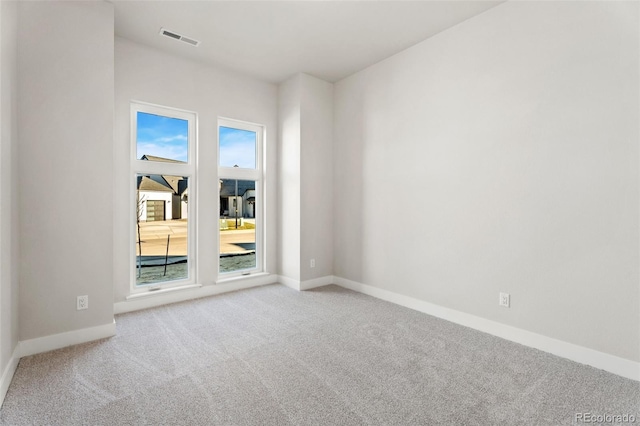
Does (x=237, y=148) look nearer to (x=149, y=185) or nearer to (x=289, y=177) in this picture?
(x=289, y=177)

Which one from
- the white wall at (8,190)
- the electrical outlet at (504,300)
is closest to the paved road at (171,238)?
the white wall at (8,190)

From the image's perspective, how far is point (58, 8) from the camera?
2461 millimetres

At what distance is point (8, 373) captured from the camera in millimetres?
1971

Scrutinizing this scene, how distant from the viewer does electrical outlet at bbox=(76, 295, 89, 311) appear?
2559mm

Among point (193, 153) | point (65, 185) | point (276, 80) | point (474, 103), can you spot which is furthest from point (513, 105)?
point (65, 185)

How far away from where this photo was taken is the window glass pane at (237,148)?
13.5ft

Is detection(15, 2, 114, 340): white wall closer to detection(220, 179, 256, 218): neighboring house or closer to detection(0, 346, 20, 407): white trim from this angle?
detection(0, 346, 20, 407): white trim

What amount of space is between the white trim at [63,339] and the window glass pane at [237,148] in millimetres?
2228

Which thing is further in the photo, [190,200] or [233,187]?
[233,187]

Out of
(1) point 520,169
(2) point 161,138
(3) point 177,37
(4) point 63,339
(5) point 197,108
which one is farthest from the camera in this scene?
(5) point 197,108

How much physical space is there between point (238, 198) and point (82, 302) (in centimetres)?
211

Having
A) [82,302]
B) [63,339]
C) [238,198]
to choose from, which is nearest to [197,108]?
[238,198]

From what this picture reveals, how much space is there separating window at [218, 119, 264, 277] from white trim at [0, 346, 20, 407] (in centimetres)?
208

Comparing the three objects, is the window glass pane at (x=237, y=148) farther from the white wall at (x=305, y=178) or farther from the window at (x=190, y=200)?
the white wall at (x=305, y=178)
